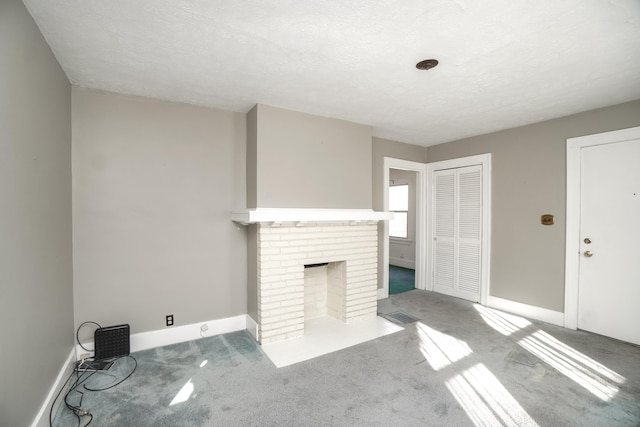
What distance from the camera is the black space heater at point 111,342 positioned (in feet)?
8.47

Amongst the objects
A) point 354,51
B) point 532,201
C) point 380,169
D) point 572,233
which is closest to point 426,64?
point 354,51

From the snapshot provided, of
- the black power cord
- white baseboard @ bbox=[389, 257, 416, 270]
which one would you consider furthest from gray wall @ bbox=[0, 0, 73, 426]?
white baseboard @ bbox=[389, 257, 416, 270]

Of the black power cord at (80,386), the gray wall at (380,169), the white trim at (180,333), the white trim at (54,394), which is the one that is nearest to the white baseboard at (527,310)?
the gray wall at (380,169)

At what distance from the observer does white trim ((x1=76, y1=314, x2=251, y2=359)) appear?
2803mm

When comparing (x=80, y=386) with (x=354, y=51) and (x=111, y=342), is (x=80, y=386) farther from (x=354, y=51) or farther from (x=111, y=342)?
(x=354, y=51)

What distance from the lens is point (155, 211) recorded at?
9.50ft

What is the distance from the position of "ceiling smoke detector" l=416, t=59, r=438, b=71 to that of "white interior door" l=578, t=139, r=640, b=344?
2410mm

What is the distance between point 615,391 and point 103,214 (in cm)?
448

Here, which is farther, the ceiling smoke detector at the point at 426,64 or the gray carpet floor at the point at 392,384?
the ceiling smoke detector at the point at 426,64

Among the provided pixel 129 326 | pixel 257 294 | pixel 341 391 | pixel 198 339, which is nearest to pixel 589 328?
pixel 341 391

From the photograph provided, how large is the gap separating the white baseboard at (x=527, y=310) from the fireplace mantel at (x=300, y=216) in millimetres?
2149

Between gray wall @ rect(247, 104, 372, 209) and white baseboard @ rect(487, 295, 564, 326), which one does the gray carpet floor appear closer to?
white baseboard @ rect(487, 295, 564, 326)

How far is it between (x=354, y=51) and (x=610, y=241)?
133 inches

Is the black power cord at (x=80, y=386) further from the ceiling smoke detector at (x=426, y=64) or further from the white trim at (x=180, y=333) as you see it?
the ceiling smoke detector at (x=426, y=64)
